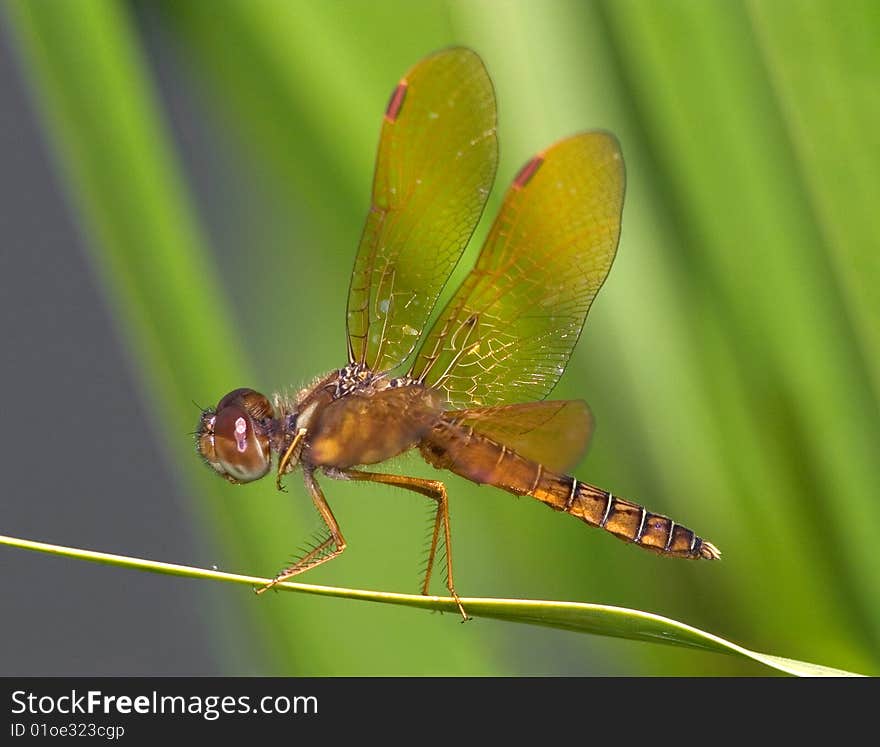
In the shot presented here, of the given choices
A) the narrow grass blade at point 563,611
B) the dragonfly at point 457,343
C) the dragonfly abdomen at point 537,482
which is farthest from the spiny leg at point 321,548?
the narrow grass blade at point 563,611

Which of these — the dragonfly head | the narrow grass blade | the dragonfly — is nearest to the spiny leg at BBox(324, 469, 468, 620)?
the dragonfly

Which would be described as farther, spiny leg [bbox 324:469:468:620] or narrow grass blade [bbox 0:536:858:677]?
spiny leg [bbox 324:469:468:620]

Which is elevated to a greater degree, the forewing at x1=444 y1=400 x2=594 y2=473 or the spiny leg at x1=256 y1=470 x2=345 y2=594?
the forewing at x1=444 y1=400 x2=594 y2=473

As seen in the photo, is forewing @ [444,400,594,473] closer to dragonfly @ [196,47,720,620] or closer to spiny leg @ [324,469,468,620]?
dragonfly @ [196,47,720,620]

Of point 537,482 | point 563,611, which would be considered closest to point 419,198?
point 537,482

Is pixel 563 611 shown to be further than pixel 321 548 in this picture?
No

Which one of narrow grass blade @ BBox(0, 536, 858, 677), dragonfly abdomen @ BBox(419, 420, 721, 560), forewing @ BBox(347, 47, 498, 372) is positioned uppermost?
forewing @ BBox(347, 47, 498, 372)

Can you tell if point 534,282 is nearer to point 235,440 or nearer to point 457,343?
point 457,343

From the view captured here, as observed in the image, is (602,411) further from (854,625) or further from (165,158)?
(165,158)

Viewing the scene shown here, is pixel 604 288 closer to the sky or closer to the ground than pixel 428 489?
closer to the sky

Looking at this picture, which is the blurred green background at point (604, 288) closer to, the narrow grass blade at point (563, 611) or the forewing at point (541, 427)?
the forewing at point (541, 427)
